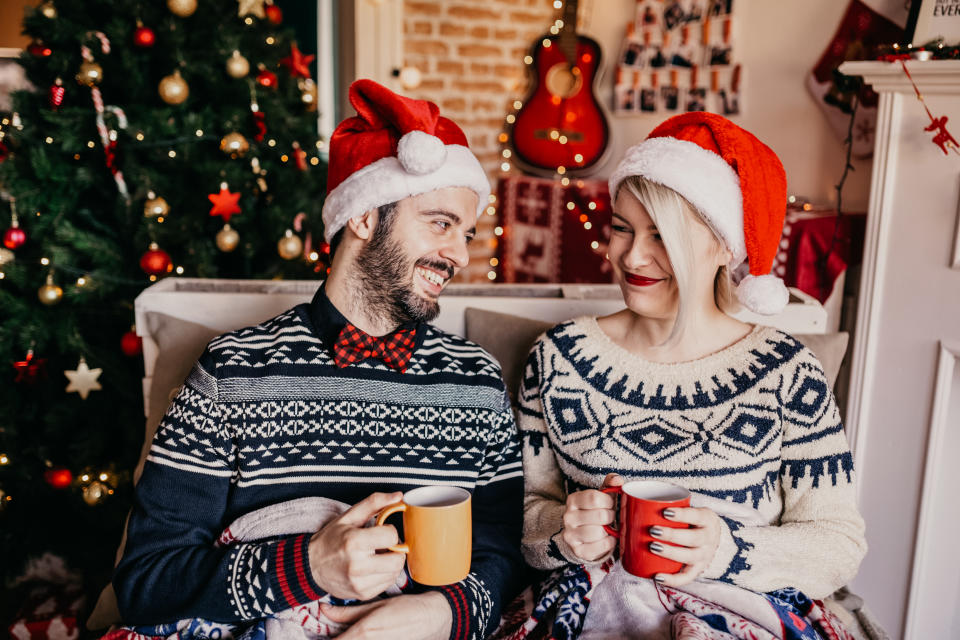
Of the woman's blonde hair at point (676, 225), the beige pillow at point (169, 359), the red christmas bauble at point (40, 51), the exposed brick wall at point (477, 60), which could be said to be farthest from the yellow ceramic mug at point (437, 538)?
the exposed brick wall at point (477, 60)

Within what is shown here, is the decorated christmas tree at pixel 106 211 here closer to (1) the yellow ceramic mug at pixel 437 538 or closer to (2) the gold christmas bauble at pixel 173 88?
(2) the gold christmas bauble at pixel 173 88

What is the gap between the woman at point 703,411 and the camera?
1166 mm

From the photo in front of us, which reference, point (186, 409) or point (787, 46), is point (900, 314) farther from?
point (186, 409)

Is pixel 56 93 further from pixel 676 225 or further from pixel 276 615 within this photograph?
pixel 676 225

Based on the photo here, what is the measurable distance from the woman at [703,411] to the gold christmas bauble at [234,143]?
1.25m

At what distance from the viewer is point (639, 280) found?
128 cm

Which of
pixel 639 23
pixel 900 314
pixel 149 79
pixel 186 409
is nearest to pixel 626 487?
pixel 186 409

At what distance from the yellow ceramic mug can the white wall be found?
2.16 metres

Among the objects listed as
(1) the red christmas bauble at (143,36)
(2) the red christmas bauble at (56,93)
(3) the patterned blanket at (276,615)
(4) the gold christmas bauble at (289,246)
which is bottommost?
(3) the patterned blanket at (276,615)

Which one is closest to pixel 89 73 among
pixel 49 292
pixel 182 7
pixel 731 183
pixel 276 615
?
pixel 182 7

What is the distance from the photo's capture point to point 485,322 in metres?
1.56

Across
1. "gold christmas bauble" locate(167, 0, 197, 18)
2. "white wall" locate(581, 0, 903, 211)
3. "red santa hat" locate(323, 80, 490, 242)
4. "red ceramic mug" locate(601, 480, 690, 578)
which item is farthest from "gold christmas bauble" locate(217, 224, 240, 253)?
"white wall" locate(581, 0, 903, 211)

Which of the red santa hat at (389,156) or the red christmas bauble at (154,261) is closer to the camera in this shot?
the red santa hat at (389,156)

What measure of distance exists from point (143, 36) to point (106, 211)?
488 mm
